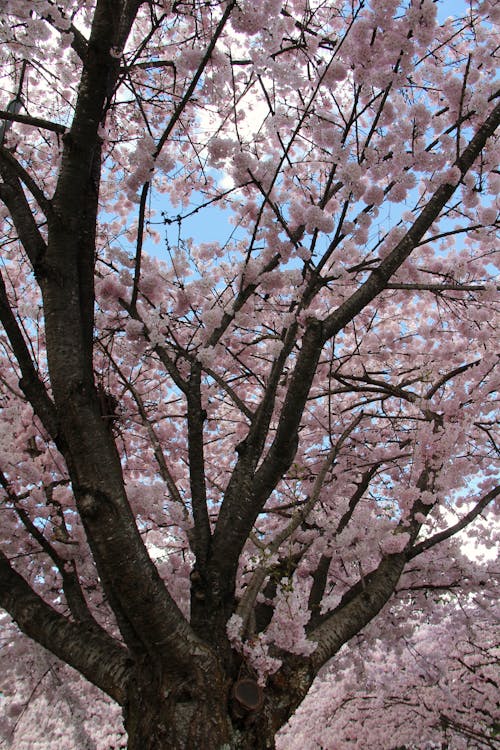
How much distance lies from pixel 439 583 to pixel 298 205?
3.80 meters

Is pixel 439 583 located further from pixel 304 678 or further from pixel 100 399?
pixel 100 399

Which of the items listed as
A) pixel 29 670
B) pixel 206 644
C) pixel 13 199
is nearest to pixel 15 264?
pixel 13 199

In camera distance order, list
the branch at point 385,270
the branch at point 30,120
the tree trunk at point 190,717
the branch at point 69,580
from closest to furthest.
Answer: the tree trunk at point 190,717, the branch at point 30,120, the branch at point 385,270, the branch at point 69,580

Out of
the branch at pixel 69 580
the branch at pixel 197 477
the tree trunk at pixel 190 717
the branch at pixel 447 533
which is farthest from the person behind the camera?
the branch at pixel 447 533

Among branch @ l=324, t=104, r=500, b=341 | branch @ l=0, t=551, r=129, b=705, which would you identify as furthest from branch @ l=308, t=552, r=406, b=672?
branch @ l=324, t=104, r=500, b=341

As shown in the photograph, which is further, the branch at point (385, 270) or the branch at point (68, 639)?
the branch at point (385, 270)

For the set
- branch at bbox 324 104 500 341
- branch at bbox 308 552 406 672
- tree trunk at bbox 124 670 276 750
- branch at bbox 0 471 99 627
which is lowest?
tree trunk at bbox 124 670 276 750

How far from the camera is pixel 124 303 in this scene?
3340 millimetres

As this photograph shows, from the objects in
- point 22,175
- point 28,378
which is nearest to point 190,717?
point 28,378

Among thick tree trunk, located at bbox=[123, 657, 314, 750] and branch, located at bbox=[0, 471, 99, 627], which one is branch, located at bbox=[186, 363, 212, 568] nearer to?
thick tree trunk, located at bbox=[123, 657, 314, 750]

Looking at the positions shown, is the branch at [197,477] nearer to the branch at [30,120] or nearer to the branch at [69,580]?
the branch at [69,580]

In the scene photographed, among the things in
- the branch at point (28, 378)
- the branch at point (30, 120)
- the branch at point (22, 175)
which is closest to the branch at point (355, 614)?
the branch at point (28, 378)

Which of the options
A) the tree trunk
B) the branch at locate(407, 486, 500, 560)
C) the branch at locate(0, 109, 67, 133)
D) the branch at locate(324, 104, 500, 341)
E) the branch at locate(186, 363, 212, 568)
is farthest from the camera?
the branch at locate(407, 486, 500, 560)

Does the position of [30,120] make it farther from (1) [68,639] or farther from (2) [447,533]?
(2) [447,533]
